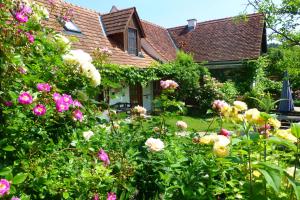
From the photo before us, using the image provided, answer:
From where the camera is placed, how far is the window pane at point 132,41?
15750 millimetres

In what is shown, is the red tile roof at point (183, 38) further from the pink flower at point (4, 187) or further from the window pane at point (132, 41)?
the pink flower at point (4, 187)

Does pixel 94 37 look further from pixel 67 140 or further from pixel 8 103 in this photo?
pixel 8 103

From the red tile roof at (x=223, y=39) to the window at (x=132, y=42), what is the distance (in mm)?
5663

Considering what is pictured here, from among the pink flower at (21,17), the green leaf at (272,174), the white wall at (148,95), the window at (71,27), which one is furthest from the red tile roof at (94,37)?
the green leaf at (272,174)

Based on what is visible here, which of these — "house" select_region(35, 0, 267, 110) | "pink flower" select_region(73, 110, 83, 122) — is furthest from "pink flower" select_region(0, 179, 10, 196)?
"house" select_region(35, 0, 267, 110)

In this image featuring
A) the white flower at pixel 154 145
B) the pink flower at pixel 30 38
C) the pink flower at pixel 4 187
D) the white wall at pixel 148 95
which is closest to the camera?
the pink flower at pixel 4 187

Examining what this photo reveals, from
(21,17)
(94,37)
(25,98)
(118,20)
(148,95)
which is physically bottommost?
(148,95)

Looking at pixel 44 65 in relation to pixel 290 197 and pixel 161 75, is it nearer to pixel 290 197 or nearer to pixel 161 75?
pixel 290 197

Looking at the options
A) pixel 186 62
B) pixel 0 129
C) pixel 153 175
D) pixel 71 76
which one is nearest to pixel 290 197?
pixel 153 175

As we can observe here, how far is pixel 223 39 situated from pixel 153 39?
15.2 feet

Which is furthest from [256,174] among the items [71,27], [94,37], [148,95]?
[148,95]

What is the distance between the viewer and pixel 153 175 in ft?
8.54

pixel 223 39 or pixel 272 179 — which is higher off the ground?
pixel 223 39

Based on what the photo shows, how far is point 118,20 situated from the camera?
15445 millimetres
